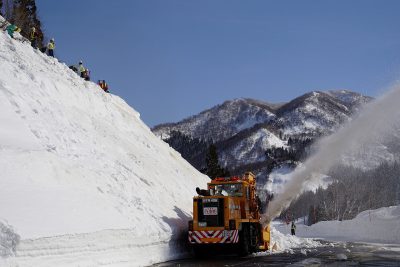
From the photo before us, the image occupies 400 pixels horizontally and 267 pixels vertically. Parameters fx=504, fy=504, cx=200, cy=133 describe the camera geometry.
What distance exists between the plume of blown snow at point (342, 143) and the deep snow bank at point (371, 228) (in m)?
12.9

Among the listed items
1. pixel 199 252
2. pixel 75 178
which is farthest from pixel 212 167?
pixel 75 178

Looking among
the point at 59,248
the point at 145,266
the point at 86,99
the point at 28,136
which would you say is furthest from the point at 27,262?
the point at 86,99

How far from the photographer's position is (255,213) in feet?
76.3

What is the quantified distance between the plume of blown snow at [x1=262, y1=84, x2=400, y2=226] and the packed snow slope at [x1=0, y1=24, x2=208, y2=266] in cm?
482

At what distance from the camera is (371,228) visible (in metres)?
42.0

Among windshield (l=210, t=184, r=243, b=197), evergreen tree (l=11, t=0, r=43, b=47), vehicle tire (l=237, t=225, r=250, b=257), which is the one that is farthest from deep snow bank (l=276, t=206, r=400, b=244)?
evergreen tree (l=11, t=0, r=43, b=47)

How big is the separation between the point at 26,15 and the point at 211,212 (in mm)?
33438

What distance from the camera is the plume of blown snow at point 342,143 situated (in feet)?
80.3

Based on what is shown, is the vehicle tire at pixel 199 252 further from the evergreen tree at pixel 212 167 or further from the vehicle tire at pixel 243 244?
the evergreen tree at pixel 212 167

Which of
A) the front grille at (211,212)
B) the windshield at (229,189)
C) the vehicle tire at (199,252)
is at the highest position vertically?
the windshield at (229,189)

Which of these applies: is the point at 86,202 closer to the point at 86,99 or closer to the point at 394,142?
the point at 86,99

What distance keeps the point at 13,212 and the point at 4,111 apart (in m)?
7.65

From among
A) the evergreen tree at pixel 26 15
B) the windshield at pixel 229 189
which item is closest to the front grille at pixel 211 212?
the windshield at pixel 229 189

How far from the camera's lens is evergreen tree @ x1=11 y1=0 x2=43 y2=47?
4284 cm
